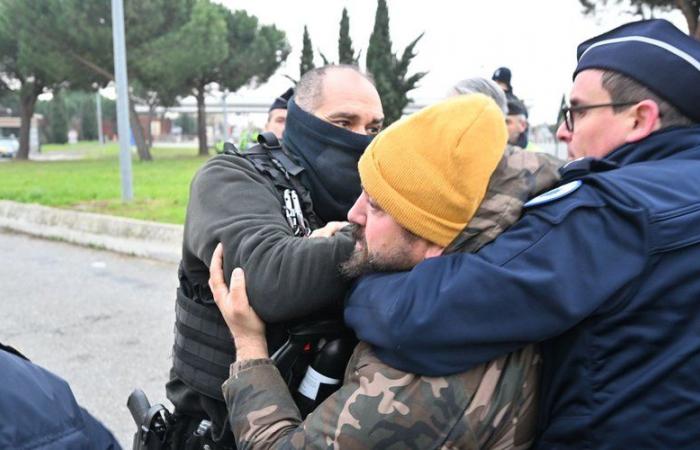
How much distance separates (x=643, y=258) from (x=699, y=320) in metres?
0.14

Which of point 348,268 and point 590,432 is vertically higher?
point 348,268

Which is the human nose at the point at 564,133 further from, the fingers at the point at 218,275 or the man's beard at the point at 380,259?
the fingers at the point at 218,275

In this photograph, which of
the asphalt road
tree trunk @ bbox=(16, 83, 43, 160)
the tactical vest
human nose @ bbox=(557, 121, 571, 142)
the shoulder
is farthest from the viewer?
tree trunk @ bbox=(16, 83, 43, 160)

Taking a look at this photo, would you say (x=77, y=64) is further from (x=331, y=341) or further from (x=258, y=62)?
(x=331, y=341)

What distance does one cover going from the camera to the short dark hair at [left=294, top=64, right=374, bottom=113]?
1.93m

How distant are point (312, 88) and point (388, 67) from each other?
2172 cm

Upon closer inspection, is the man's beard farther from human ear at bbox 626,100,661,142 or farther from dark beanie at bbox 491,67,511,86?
dark beanie at bbox 491,67,511,86

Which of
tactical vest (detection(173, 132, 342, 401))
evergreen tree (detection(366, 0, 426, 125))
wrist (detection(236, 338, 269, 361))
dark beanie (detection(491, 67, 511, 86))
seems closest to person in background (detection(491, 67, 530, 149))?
dark beanie (detection(491, 67, 511, 86))

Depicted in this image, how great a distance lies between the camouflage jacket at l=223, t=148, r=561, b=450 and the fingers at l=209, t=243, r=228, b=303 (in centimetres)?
40

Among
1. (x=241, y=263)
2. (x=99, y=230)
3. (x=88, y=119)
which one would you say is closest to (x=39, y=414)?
(x=241, y=263)

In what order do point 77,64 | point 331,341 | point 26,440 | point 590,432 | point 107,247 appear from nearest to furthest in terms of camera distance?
1. point 26,440
2. point 590,432
3. point 331,341
4. point 107,247
5. point 77,64

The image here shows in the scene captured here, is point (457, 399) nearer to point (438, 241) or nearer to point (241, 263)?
point (438, 241)

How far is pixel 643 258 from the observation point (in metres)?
1.10

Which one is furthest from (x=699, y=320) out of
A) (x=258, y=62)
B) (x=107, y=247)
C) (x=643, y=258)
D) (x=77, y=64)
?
(x=258, y=62)
